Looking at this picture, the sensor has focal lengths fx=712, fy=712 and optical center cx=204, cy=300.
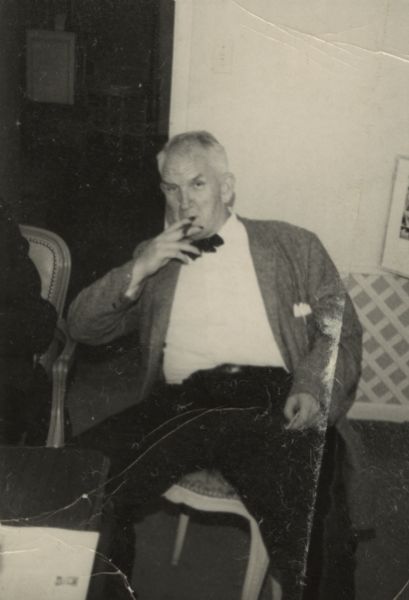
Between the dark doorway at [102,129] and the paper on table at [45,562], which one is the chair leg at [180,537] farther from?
the dark doorway at [102,129]

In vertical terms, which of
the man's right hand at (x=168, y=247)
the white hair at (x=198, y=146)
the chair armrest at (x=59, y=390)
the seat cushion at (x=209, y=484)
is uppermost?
the white hair at (x=198, y=146)

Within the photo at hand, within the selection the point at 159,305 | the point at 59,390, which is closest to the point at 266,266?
the point at 159,305

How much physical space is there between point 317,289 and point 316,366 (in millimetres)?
128

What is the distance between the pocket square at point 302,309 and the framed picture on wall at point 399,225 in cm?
17

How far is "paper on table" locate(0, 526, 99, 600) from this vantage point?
115 cm

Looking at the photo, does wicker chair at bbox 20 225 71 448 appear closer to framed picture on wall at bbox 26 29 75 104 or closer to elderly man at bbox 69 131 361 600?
elderly man at bbox 69 131 361 600

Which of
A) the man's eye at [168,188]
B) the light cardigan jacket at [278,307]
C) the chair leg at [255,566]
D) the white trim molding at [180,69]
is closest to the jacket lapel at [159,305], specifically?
the light cardigan jacket at [278,307]

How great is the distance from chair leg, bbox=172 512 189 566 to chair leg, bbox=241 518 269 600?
119 millimetres

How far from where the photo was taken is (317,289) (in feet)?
3.82

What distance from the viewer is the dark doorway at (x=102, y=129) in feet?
3.58

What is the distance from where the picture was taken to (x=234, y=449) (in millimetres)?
1225

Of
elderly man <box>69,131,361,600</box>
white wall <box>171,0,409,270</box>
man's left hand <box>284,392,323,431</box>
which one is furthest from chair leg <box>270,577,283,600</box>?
white wall <box>171,0,409,270</box>

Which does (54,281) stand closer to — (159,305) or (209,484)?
(159,305)

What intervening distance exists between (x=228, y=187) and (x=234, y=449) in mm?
446
